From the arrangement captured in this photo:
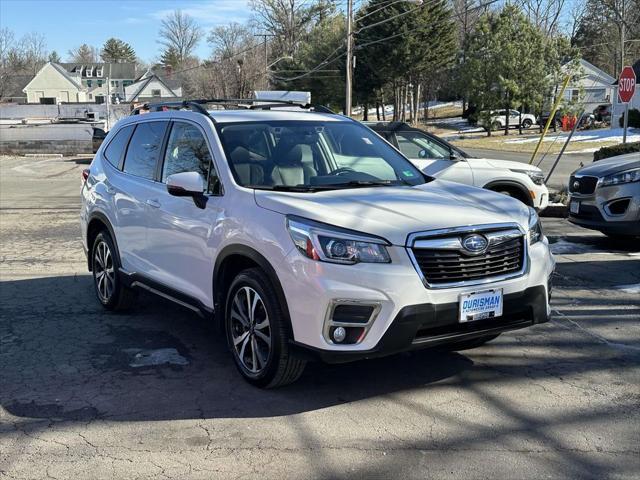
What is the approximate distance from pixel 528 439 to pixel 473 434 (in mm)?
297

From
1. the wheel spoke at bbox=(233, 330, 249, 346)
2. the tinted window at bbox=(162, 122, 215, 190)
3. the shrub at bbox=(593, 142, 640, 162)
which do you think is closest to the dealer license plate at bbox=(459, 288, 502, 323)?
the wheel spoke at bbox=(233, 330, 249, 346)

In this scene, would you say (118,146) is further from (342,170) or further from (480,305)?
(480,305)

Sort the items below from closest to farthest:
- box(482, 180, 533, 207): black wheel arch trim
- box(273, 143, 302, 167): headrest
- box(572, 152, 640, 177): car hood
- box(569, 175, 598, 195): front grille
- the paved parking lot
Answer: the paved parking lot, box(273, 143, 302, 167): headrest, box(572, 152, 640, 177): car hood, box(569, 175, 598, 195): front grille, box(482, 180, 533, 207): black wheel arch trim

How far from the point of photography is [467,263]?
13.2ft

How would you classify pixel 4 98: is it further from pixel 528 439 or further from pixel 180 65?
pixel 528 439

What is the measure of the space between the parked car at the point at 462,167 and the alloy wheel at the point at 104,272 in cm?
487

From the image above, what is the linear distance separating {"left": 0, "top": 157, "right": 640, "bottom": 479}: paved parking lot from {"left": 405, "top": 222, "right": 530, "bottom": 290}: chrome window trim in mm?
788

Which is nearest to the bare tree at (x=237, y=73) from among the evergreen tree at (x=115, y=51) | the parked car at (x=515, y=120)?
the parked car at (x=515, y=120)

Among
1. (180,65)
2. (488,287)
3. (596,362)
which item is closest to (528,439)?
(488,287)

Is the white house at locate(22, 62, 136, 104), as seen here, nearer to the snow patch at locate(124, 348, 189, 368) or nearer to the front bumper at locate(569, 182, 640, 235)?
the front bumper at locate(569, 182, 640, 235)

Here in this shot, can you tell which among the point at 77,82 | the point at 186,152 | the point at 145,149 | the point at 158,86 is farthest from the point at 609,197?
the point at 77,82

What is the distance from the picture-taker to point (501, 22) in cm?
4291

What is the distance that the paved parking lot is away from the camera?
3490mm

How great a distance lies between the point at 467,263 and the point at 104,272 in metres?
3.90
